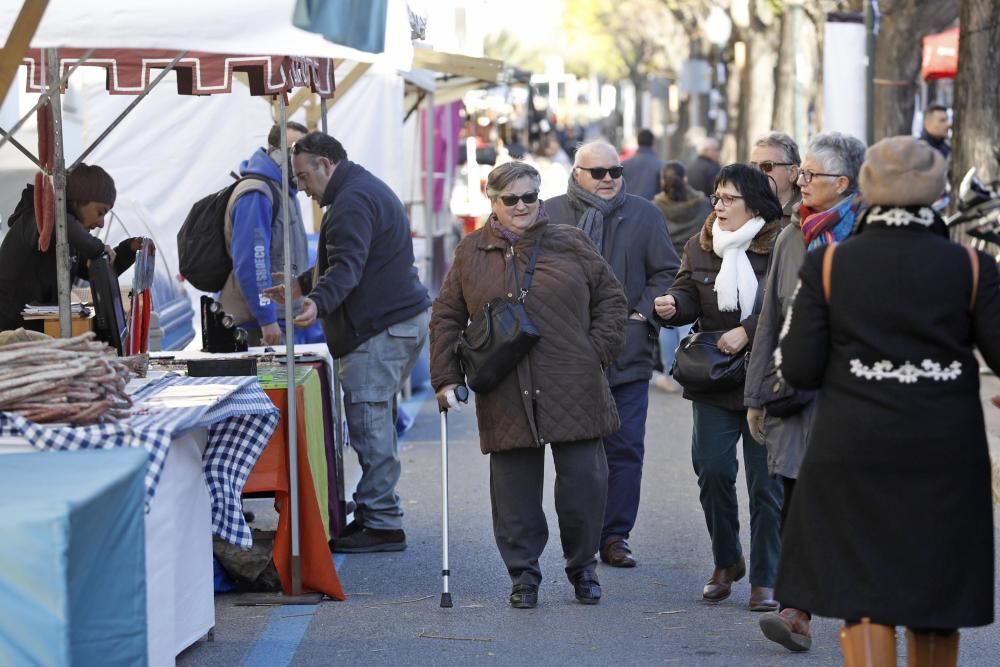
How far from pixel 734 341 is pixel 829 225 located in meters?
0.82

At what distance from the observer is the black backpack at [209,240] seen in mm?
9125

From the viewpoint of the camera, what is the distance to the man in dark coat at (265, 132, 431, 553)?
313 inches

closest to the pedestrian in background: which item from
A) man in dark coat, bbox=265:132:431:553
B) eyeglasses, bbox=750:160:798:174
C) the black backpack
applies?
eyeglasses, bbox=750:160:798:174

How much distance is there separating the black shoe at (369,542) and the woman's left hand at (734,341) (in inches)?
91.1

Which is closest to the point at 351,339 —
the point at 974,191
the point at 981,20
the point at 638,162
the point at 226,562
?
the point at 226,562

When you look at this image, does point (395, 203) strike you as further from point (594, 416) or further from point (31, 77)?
point (31, 77)

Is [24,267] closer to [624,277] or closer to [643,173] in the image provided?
[624,277]

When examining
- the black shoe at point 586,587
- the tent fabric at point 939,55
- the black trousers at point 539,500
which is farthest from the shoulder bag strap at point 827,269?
the tent fabric at point 939,55

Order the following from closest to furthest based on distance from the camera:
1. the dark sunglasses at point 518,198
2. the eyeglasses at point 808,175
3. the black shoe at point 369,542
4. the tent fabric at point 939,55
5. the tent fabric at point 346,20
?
1. the tent fabric at point 346,20
2. the eyeglasses at point 808,175
3. the dark sunglasses at point 518,198
4. the black shoe at point 369,542
5. the tent fabric at point 939,55

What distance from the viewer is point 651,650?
6301 millimetres

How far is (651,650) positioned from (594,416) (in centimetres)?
99

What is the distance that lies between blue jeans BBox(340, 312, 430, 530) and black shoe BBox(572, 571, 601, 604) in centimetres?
144

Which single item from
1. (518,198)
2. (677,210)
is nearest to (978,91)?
(677,210)

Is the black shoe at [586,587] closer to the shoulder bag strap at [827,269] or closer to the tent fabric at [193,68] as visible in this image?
the shoulder bag strap at [827,269]
